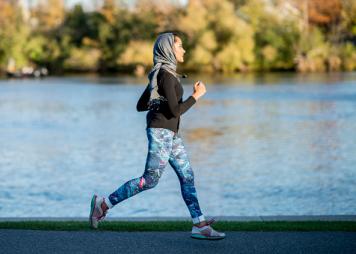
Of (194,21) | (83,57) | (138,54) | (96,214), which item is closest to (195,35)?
(194,21)

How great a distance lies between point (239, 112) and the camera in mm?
33094

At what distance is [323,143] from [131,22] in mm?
65625

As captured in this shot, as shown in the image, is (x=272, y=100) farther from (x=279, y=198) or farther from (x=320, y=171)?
(x=279, y=198)

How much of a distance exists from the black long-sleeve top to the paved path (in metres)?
0.98

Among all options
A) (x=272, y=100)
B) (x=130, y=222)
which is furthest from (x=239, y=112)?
(x=130, y=222)

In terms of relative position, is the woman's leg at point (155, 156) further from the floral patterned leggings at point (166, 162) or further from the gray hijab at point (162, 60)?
the gray hijab at point (162, 60)

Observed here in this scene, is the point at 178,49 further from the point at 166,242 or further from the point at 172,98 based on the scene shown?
the point at 166,242

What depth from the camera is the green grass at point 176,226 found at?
712cm

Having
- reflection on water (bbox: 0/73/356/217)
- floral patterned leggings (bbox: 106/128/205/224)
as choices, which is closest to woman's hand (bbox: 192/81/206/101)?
floral patterned leggings (bbox: 106/128/205/224)

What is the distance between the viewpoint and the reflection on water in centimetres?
1291

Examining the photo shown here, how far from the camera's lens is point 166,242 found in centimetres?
661

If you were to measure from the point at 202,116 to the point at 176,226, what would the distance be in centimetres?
2438

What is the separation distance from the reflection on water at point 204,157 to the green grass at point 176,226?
4.49m

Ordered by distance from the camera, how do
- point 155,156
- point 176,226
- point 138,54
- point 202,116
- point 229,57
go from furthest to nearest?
1. point 138,54
2. point 229,57
3. point 202,116
4. point 176,226
5. point 155,156
